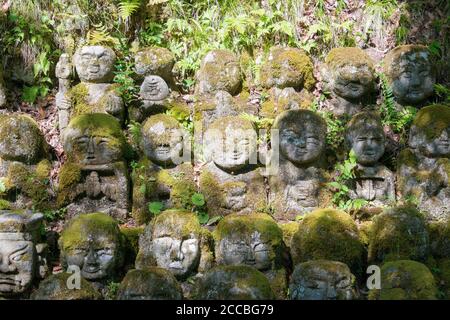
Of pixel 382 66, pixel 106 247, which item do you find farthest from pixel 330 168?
pixel 106 247

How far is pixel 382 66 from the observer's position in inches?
424

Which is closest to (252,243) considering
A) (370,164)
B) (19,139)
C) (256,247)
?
(256,247)

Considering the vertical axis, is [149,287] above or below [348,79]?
below

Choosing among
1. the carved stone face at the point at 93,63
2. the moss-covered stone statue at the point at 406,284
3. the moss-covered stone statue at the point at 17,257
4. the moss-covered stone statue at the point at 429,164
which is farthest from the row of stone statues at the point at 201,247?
the carved stone face at the point at 93,63

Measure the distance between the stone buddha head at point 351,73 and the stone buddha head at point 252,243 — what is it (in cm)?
281

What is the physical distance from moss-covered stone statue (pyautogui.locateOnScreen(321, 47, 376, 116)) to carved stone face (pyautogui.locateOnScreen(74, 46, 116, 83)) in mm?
3055

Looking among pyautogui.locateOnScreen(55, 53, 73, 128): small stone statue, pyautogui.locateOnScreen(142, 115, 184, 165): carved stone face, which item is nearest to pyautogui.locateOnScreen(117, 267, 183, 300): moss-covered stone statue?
pyautogui.locateOnScreen(142, 115, 184, 165): carved stone face

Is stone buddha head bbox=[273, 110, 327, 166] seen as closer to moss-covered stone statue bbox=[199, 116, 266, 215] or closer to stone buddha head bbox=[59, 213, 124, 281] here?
moss-covered stone statue bbox=[199, 116, 266, 215]

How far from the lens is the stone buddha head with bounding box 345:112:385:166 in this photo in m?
9.52

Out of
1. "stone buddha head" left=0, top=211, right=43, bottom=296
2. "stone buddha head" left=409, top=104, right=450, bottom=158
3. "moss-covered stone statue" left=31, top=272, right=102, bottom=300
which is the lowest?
"moss-covered stone statue" left=31, top=272, right=102, bottom=300

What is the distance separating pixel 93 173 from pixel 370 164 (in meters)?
3.54

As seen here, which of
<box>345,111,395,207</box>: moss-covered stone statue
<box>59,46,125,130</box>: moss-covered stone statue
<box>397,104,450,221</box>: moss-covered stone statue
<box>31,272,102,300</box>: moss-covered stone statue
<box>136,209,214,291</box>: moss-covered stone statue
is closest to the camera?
<box>31,272,102,300</box>: moss-covered stone statue

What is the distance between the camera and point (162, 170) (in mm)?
9602

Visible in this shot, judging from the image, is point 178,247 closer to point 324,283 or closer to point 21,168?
point 324,283
